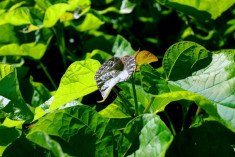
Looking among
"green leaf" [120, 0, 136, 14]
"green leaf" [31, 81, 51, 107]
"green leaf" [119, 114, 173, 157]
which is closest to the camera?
"green leaf" [119, 114, 173, 157]

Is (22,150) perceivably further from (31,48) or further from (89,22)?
(89,22)

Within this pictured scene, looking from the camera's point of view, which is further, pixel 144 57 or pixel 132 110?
pixel 132 110

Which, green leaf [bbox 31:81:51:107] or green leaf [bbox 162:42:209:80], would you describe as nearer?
green leaf [bbox 162:42:209:80]

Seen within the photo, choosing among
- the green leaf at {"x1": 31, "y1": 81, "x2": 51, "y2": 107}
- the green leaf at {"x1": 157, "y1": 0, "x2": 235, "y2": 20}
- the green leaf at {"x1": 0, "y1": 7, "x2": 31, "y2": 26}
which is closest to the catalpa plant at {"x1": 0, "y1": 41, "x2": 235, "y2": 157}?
the green leaf at {"x1": 31, "y1": 81, "x2": 51, "y2": 107}

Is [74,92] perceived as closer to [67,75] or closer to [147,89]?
[67,75]

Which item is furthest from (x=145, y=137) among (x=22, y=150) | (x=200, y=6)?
(x=200, y=6)

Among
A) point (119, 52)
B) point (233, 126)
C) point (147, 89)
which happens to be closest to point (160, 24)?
point (119, 52)

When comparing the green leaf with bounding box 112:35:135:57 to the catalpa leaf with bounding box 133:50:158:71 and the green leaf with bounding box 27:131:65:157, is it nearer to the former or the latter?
the catalpa leaf with bounding box 133:50:158:71
